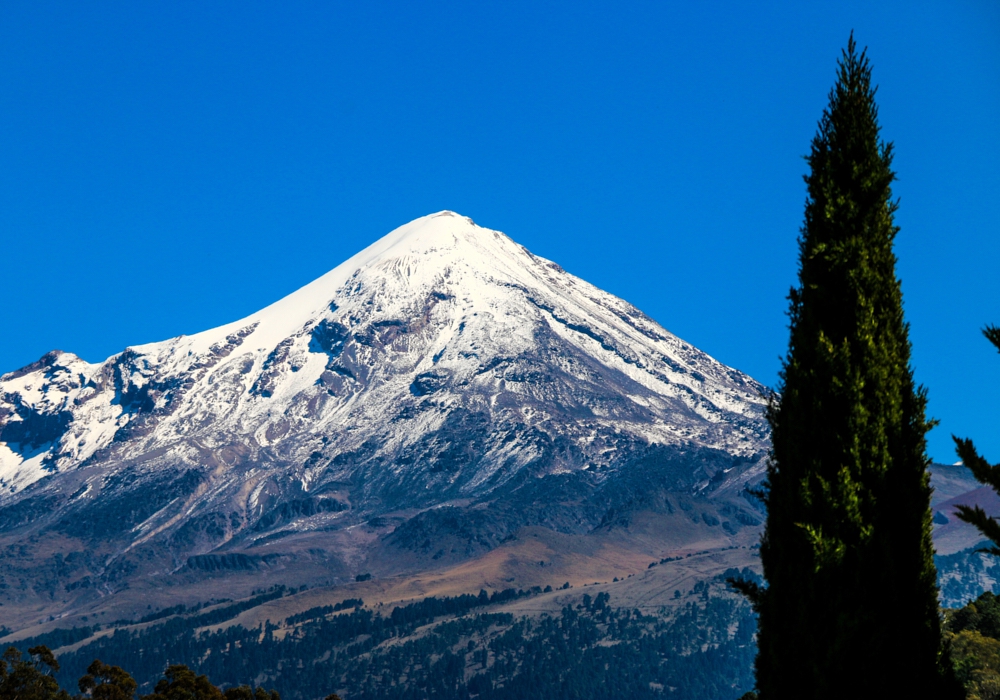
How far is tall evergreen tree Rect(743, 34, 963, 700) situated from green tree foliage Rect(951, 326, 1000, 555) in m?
2.69

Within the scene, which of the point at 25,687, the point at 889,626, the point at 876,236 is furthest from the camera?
the point at 25,687

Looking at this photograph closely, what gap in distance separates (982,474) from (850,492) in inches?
126

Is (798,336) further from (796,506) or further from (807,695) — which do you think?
(807,695)

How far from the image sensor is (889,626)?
2553cm

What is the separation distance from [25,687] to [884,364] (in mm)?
83603

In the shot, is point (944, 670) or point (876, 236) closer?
point (944, 670)

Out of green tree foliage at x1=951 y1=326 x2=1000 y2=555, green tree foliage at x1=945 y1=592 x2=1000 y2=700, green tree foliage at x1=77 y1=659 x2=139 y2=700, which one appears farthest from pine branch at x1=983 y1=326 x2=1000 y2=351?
green tree foliage at x1=77 y1=659 x2=139 y2=700

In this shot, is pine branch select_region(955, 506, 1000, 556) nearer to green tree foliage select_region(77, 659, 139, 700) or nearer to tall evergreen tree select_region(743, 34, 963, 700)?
tall evergreen tree select_region(743, 34, 963, 700)

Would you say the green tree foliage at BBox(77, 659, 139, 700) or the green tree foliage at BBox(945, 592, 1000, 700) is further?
the green tree foliage at BBox(77, 659, 139, 700)

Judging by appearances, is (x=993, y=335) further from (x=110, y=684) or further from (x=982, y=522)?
(x=110, y=684)

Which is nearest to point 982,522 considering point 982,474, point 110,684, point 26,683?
→ point 982,474

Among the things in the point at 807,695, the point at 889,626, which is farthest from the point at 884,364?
the point at 807,695

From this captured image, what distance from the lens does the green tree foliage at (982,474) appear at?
22.4 m

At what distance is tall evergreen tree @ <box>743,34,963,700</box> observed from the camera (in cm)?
2552
